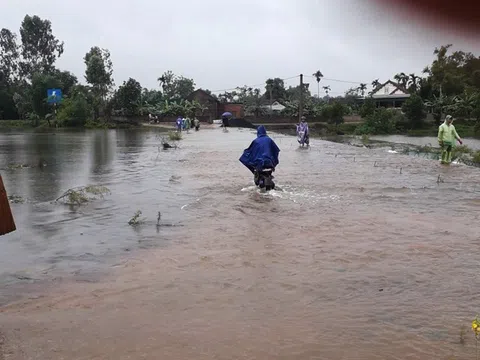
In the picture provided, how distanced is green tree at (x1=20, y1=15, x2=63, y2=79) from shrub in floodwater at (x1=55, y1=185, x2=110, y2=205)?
65508 millimetres

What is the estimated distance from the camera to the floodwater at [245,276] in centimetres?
360

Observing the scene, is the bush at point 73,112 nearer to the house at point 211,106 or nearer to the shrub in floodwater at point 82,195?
the house at point 211,106

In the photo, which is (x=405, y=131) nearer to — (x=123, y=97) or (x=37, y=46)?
(x=123, y=97)

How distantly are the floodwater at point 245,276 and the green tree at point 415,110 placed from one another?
3649 cm

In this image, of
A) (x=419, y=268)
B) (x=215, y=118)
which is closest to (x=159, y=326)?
(x=419, y=268)

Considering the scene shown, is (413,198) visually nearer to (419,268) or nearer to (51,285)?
(419,268)

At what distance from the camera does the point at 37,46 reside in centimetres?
6956

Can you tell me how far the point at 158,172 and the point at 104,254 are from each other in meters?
8.42

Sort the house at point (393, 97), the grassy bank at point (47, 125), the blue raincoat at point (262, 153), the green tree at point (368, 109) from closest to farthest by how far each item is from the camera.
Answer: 1. the blue raincoat at point (262, 153)
2. the green tree at point (368, 109)
3. the grassy bank at point (47, 125)
4. the house at point (393, 97)

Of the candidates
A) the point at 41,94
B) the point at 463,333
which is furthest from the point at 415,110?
the point at 463,333

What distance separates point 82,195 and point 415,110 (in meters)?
40.6

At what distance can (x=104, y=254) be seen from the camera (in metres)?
5.93

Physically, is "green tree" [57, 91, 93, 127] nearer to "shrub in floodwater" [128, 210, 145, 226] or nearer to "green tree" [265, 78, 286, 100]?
"green tree" [265, 78, 286, 100]

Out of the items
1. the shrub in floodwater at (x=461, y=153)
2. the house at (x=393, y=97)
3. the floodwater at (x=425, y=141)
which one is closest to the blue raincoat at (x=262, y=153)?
the shrub in floodwater at (x=461, y=153)
